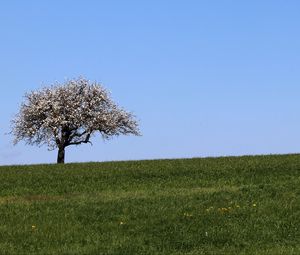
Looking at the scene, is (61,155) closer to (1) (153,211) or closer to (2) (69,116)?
(2) (69,116)

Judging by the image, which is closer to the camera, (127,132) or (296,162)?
(296,162)

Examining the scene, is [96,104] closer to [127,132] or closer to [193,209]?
[127,132]

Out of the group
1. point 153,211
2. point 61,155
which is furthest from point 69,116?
point 153,211

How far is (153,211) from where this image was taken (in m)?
24.6

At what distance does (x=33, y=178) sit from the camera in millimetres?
38719

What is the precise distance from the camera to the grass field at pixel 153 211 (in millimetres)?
19625

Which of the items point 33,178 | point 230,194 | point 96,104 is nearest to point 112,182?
point 33,178

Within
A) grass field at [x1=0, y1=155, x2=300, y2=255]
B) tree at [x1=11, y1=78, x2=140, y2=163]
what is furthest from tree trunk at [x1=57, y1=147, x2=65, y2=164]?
grass field at [x1=0, y1=155, x2=300, y2=255]

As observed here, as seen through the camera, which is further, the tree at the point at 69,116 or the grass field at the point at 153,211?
the tree at the point at 69,116

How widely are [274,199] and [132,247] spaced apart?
9.99 m

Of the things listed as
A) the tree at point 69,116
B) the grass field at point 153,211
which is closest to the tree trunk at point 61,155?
the tree at point 69,116

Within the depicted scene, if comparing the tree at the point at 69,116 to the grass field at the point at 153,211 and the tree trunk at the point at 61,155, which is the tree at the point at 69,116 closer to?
the tree trunk at the point at 61,155

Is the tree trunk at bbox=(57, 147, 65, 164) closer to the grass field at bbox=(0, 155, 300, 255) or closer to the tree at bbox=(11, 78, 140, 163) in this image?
the tree at bbox=(11, 78, 140, 163)

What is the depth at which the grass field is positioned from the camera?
19.6 meters
